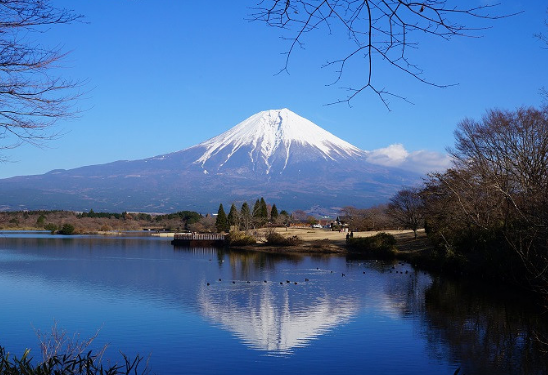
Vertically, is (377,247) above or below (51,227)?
below

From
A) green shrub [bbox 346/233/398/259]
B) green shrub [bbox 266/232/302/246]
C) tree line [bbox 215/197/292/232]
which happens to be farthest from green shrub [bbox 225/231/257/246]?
green shrub [bbox 346/233/398/259]

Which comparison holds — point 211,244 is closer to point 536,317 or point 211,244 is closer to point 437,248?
point 437,248

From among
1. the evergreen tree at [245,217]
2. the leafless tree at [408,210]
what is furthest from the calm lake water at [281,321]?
the evergreen tree at [245,217]

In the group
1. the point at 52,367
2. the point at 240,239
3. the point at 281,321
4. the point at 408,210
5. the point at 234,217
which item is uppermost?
the point at 408,210

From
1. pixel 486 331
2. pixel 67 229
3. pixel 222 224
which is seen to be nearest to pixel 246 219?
pixel 222 224

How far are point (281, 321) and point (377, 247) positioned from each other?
2389 centimetres

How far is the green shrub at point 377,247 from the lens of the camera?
123 ft

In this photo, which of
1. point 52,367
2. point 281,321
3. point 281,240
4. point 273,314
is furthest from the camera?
point 281,240

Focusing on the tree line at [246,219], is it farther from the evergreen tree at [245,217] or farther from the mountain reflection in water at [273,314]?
the mountain reflection in water at [273,314]

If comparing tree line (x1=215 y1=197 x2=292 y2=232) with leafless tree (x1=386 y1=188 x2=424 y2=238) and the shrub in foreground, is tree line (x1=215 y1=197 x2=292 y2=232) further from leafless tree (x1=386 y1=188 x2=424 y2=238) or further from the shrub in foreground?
the shrub in foreground

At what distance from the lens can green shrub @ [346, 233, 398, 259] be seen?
1470 inches

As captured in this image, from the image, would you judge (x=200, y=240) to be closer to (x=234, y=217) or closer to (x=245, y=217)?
(x=245, y=217)

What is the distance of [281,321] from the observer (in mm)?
15195

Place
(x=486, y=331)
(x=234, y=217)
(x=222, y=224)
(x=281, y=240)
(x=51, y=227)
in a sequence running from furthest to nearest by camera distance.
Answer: (x=51, y=227) → (x=222, y=224) → (x=234, y=217) → (x=281, y=240) → (x=486, y=331)
